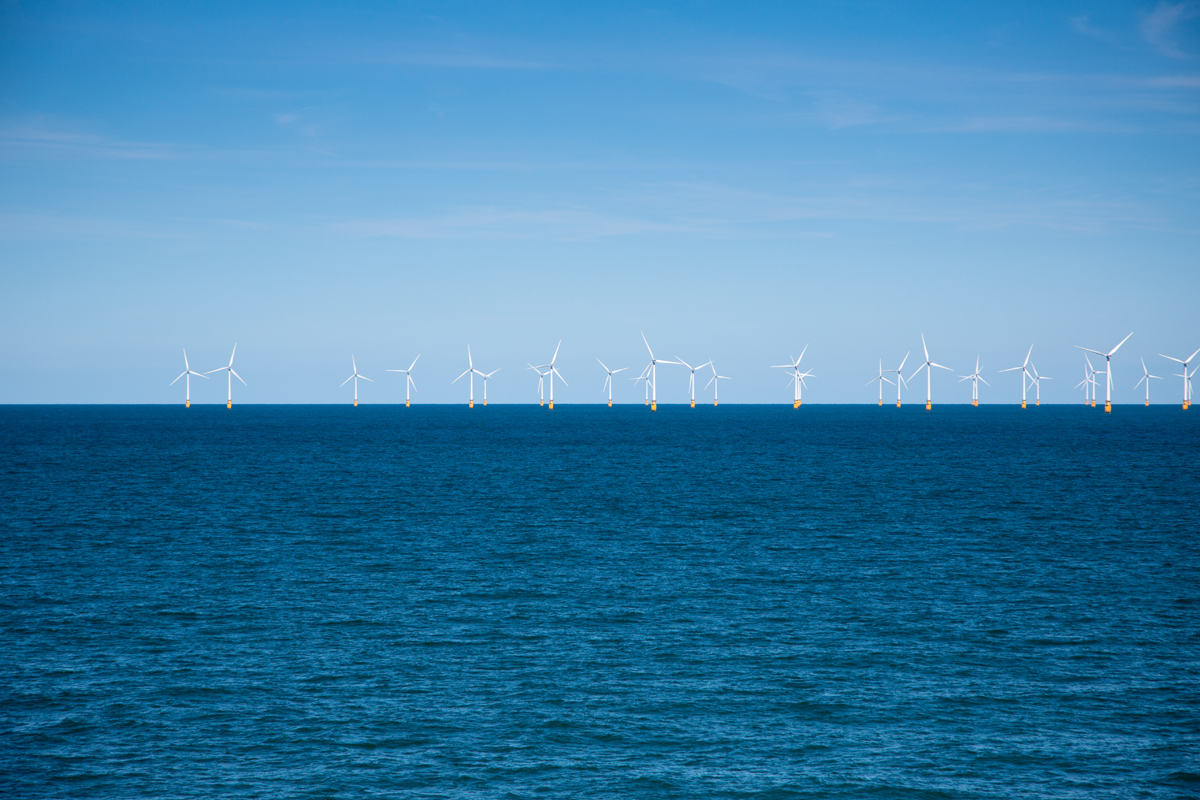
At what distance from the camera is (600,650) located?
35.4 metres

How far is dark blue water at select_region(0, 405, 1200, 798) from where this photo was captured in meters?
25.1

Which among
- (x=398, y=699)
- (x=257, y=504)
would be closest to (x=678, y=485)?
(x=257, y=504)

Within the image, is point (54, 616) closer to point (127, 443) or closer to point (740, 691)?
point (740, 691)

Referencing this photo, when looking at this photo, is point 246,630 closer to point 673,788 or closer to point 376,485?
point 673,788

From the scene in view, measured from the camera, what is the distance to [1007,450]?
152375 millimetres

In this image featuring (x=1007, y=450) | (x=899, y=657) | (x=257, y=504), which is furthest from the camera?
(x=1007, y=450)

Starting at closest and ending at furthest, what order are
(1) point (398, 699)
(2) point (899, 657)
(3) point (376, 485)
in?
1. (1) point (398, 699)
2. (2) point (899, 657)
3. (3) point (376, 485)

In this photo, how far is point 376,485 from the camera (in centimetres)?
9731

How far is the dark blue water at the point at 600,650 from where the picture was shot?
82.5 feet

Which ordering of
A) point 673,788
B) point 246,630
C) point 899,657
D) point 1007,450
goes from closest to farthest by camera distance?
1. point 673,788
2. point 899,657
3. point 246,630
4. point 1007,450

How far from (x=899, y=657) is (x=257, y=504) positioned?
61.6 metres

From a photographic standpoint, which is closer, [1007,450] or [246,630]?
[246,630]

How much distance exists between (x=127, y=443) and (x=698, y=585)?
15477cm

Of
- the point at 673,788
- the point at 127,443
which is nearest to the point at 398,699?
the point at 673,788
